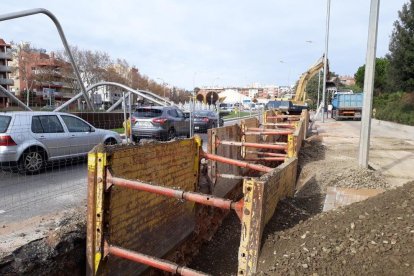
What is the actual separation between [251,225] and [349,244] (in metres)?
0.84

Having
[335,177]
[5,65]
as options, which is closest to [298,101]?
[335,177]

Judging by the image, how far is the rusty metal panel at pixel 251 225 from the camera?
314 cm

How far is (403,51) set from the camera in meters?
27.7

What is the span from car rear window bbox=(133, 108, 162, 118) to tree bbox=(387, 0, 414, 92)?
783 inches

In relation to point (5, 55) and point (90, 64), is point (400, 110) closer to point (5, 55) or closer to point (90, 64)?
point (90, 64)

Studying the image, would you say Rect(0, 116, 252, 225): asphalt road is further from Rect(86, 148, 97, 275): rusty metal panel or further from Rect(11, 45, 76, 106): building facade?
Rect(11, 45, 76, 106): building facade

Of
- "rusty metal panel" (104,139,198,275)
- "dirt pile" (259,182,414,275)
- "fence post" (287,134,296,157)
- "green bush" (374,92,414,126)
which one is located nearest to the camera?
"dirt pile" (259,182,414,275)

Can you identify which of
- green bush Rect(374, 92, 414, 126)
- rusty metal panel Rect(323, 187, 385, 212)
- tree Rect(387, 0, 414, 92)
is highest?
tree Rect(387, 0, 414, 92)

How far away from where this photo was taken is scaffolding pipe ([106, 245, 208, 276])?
3.25m

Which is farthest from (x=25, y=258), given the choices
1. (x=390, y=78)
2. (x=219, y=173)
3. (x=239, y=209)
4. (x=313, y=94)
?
(x=313, y=94)

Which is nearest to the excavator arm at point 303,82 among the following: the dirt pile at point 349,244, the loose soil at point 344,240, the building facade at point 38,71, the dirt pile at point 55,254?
the loose soil at point 344,240

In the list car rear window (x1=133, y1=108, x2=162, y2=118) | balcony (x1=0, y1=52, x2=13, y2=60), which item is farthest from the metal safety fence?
balcony (x1=0, y1=52, x2=13, y2=60)

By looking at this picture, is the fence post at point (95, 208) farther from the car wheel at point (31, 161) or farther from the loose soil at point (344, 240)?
the car wheel at point (31, 161)

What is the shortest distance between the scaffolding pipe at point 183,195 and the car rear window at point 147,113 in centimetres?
1273
